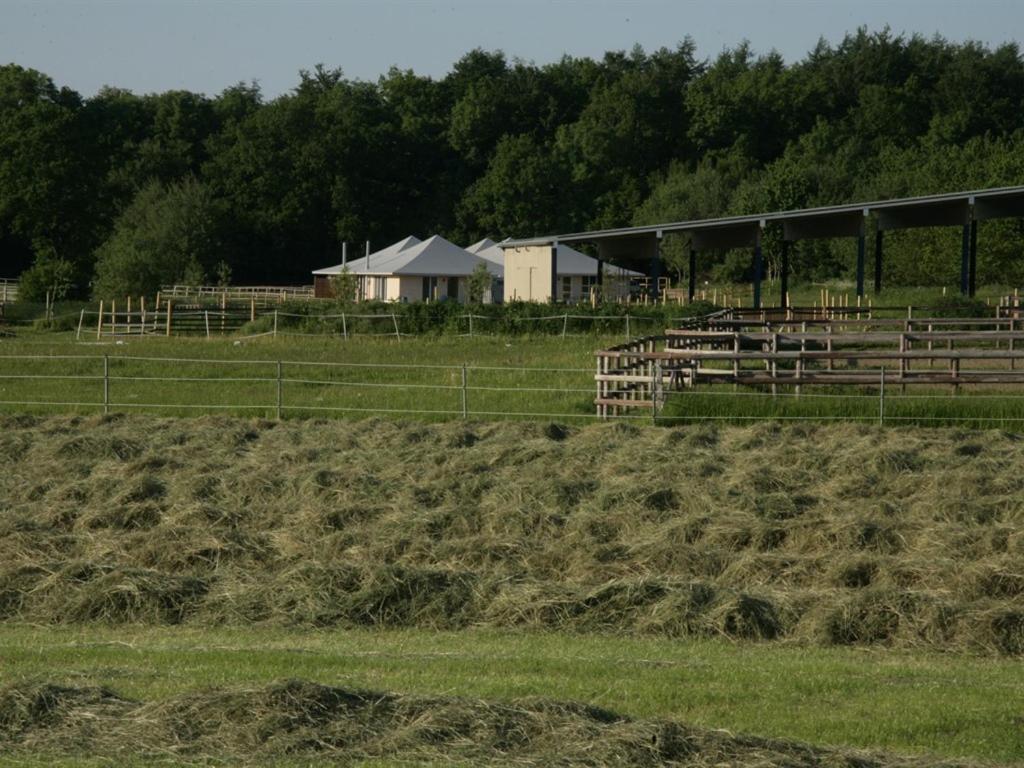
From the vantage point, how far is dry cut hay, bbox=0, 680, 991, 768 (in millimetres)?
6883

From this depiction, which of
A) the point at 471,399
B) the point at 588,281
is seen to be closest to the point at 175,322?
the point at 471,399

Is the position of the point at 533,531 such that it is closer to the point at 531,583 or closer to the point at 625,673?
the point at 531,583

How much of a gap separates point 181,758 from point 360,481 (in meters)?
9.34

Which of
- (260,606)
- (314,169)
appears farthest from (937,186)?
(260,606)

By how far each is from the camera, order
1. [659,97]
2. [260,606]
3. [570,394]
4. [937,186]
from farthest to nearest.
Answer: [659,97]
[937,186]
[570,394]
[260,606]

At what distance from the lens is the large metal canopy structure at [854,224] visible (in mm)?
43656

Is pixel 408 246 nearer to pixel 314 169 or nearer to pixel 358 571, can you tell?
pixel 314 169

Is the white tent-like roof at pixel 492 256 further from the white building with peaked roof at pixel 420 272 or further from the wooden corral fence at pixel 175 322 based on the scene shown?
the wooden corral fence at pixel 175 322

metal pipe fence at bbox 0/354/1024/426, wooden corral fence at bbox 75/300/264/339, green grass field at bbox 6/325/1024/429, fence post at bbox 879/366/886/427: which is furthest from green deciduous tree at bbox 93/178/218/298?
fence post at bbox 879/366/886/427

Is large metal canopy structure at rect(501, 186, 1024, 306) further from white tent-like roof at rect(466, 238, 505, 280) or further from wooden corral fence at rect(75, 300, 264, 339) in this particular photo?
white tent-like roof at rect(466, 238, 505, 280)

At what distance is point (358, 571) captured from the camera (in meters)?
11.8

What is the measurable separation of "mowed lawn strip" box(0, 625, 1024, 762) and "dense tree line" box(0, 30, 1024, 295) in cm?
7287

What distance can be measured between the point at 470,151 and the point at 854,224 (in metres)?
61.5

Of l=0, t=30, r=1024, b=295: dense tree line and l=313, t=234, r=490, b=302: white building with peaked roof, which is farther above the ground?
l=0, t=30, r=1024, b=295: dense tree line
